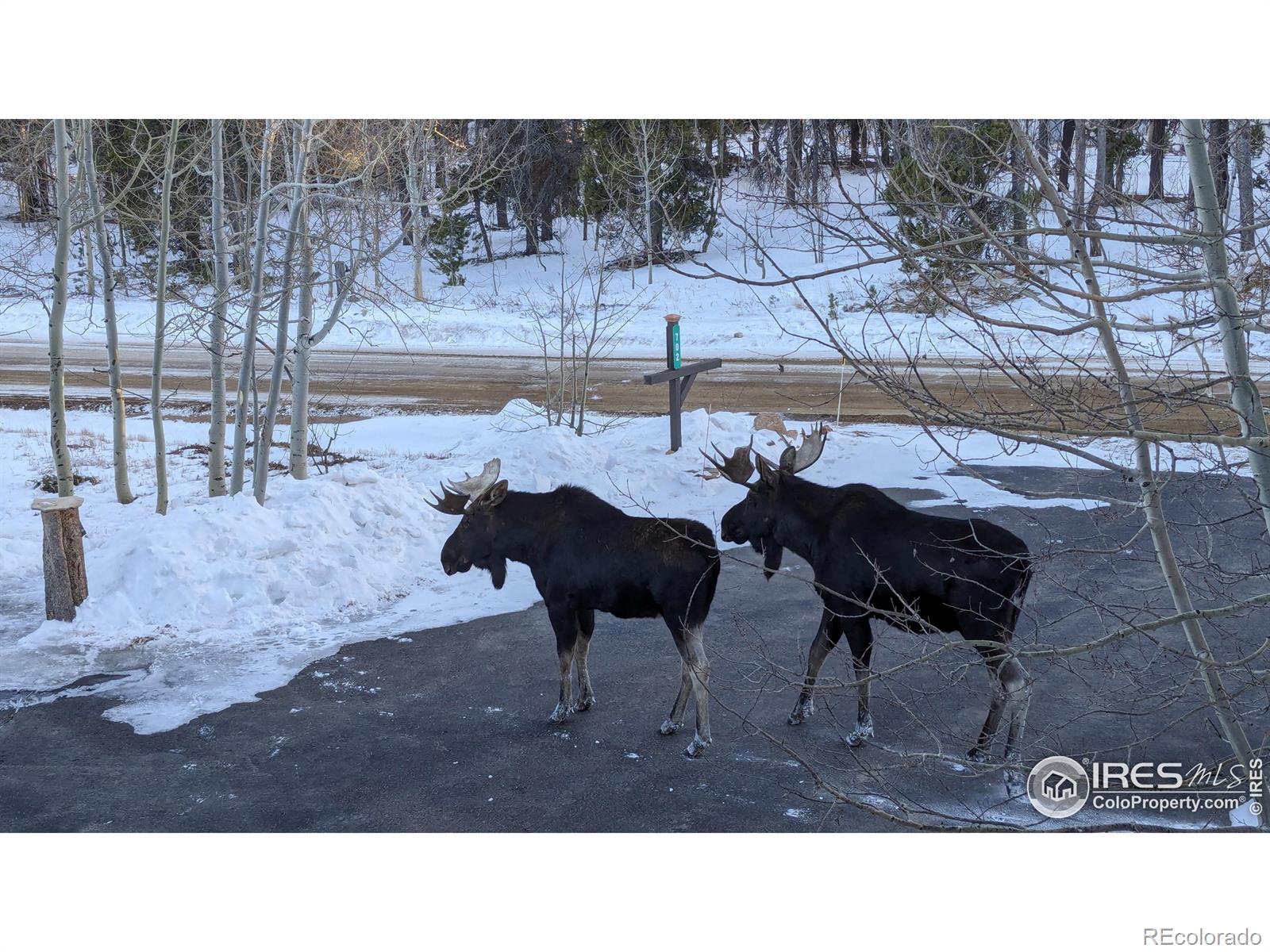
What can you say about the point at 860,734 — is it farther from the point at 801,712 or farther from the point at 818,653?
the point at 818,653

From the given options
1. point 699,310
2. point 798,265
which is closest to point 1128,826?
point 699,310

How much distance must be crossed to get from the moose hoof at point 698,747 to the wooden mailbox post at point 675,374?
18.3 ft

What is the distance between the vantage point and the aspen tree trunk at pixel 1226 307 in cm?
434

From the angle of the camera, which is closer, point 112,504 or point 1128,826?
point 1128,826

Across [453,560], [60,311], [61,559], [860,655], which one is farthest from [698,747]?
[60,311]

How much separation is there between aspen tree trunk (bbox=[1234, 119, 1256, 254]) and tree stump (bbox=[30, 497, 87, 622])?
8.34 meters

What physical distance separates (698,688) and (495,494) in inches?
77.6

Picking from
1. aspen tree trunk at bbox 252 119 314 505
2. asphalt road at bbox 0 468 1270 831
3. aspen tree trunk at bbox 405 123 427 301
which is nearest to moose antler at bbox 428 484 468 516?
asphalt road at bbox 0 468 1270 831

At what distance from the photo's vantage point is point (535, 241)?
886 inches

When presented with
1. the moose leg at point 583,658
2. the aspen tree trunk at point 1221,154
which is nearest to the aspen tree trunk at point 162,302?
the moose leg at point 583,658

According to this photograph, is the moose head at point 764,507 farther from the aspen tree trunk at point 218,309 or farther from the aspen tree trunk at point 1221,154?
the aspen tree trunk at point 218,309

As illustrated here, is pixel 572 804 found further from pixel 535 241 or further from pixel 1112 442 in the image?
pixel 535 241

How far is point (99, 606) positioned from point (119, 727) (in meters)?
2.06

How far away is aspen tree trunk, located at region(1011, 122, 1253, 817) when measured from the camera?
4199mm
